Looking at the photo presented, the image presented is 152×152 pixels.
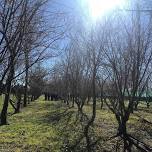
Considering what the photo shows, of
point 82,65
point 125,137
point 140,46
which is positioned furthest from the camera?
point 82,65

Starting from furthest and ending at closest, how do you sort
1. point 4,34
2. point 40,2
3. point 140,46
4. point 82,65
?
point 82,65 → point 140,46 → point 40,2 → point 4,34

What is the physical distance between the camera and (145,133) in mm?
19031

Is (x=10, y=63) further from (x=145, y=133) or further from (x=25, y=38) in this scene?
(x=145, y=133)

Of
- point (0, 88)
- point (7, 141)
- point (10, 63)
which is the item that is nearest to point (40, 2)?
point (10, 63)

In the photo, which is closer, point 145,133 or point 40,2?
point 40,2

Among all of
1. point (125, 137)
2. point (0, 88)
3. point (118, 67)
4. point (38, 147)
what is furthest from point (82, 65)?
point (0, 88)

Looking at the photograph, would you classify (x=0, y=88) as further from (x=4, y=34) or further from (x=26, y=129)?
(x=26, y=129)

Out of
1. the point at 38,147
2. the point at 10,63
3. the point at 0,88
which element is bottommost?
the point at 38,147

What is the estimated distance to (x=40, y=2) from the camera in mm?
9336

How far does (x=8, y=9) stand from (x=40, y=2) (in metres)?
0.89

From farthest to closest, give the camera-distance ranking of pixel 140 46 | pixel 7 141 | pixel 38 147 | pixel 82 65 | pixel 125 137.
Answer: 1. pixel 82 65
2. pixel 140 46
3. pixel 125 137
4. pixel 7 141
5. pixel 38 147

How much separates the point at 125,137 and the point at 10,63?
8806mm

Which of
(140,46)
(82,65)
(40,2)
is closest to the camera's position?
(40,2)

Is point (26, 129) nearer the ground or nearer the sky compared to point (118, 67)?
nearer the ground
